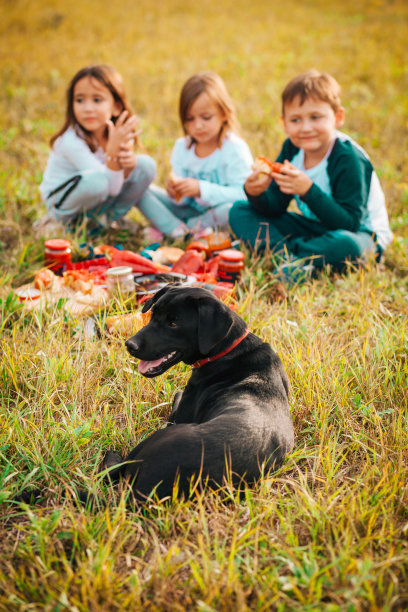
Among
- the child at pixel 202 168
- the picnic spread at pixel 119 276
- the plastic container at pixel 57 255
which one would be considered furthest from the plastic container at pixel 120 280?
the child at pixel 202 168

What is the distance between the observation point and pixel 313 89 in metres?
3.91

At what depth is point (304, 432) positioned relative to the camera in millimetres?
2504

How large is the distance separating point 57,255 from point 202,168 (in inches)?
76.1

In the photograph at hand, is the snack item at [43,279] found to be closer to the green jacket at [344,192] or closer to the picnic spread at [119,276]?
the picnic spread at [119,276]

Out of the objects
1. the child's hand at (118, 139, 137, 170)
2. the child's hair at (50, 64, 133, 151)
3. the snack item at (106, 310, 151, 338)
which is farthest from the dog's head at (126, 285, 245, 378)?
the child's hair at (50, 64, 133, 151)

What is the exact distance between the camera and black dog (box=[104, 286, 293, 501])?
186cm

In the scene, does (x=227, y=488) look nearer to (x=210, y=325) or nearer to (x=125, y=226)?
(x=210, y=325)

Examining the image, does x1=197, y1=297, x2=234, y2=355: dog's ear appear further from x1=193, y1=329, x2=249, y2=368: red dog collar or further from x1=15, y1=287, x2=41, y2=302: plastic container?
x1=15, y1=287, x2=41, y2=302: plastic container

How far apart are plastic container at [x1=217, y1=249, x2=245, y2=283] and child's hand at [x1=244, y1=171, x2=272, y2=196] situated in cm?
81

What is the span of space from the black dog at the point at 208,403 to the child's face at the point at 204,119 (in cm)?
282

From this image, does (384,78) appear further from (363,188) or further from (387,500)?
(387,500)

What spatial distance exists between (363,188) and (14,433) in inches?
123

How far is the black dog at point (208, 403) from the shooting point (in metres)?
1.86

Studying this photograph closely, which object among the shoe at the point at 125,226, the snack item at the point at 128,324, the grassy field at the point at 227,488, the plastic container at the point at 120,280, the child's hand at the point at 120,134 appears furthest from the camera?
the shoe at the point at 125,226
